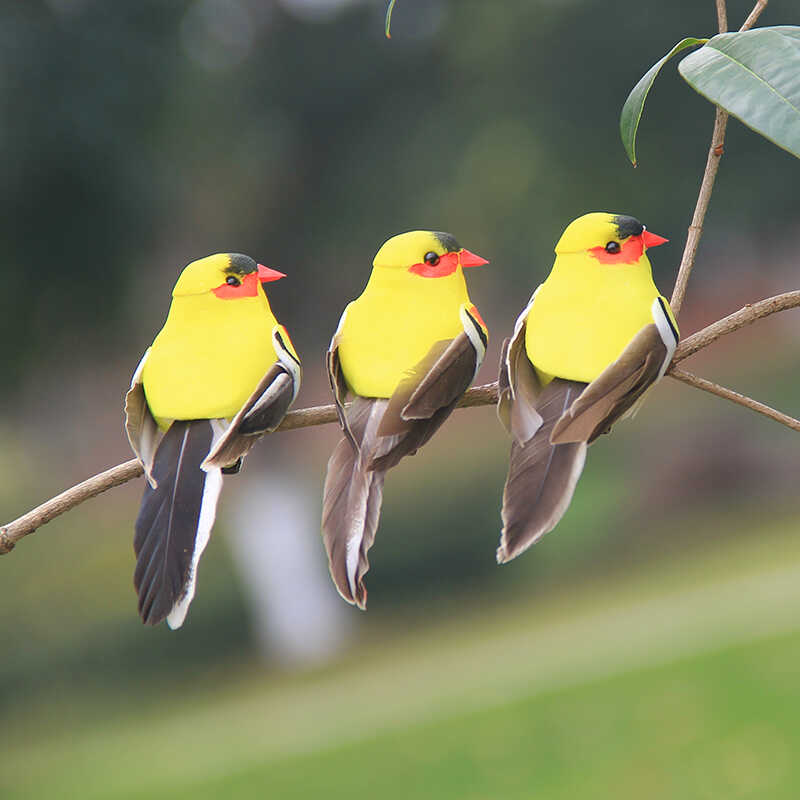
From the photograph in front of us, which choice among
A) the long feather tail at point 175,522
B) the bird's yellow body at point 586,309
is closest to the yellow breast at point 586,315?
the bird's yellow body at point 586,309

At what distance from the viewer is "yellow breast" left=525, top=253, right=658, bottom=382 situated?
794 millimetres

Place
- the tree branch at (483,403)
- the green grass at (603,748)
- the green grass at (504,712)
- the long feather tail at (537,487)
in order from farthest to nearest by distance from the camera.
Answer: the green grass at (504,712) → the green grass at (603,748) → the tree branch at (483,403) → the long feather tail at (537,487)

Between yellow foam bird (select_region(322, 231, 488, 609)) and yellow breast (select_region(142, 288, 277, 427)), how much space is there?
7cm

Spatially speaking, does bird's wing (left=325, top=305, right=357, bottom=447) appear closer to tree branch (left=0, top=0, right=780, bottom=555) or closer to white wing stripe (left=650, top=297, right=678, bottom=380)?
tree branch (left=0, top=0, right=780, bottom=555)

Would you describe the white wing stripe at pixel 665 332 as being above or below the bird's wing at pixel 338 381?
above

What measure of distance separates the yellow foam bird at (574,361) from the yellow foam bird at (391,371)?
0.15 feet

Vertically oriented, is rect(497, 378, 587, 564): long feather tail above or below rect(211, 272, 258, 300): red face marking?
below

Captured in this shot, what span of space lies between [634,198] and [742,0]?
1079mm

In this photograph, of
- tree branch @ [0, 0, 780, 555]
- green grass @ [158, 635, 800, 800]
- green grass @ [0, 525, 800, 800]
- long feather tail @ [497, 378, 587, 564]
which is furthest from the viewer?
green grass @ [0, 525, 800, 800]

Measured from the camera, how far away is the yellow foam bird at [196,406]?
0.78 m

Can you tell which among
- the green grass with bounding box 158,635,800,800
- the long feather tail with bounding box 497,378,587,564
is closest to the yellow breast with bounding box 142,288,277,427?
the long feather tail with bounding box 497,378,587,564

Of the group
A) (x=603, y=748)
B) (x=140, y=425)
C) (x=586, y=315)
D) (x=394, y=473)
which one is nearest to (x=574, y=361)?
(x=586, y=315)

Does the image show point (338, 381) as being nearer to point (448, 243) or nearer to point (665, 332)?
point (448, 243)

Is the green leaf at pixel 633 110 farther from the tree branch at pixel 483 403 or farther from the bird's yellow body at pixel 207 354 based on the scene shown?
the bird's yellow body at pixel 207 354
